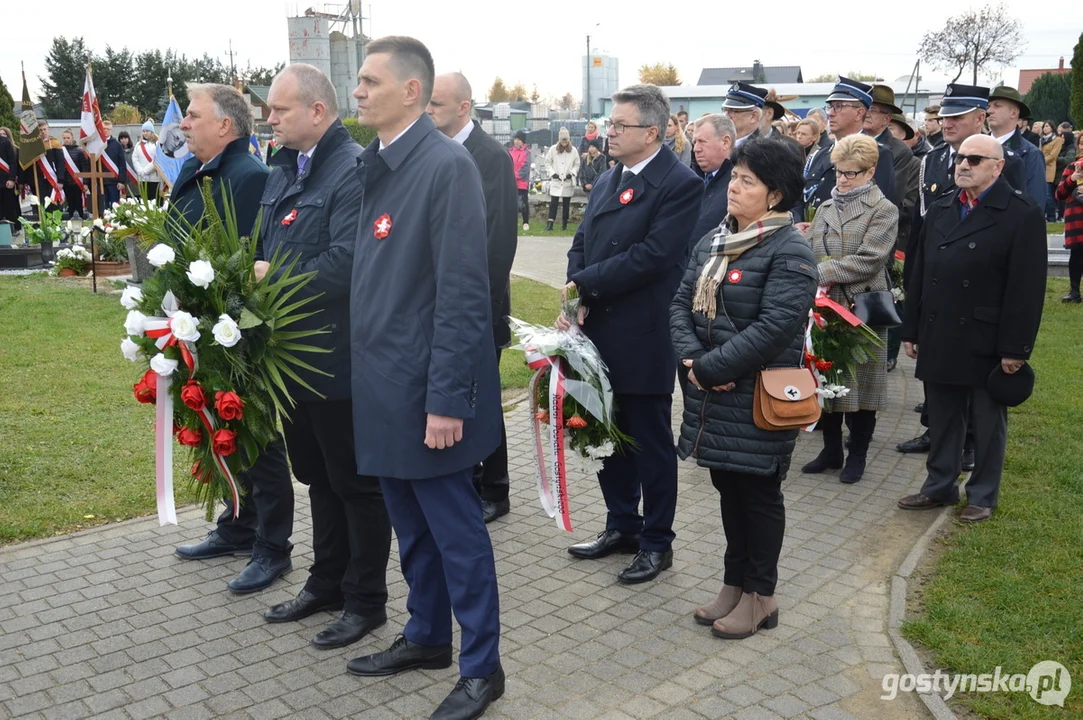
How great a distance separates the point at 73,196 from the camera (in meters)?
24.9

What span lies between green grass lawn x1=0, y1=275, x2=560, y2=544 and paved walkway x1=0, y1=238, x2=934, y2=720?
418 millimetres

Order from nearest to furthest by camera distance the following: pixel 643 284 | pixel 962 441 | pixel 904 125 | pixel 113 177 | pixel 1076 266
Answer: pixel 643 284
pixel 962 441
pixel 904 125
pixel 1076 266
pixel 113 177

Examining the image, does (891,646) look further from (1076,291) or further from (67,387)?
(1076,291)

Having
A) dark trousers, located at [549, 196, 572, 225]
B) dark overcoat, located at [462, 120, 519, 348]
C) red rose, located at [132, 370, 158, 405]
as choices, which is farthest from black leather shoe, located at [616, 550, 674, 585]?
dark trousers, located at [549, 196, 572, 225]

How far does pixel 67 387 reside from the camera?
8.74m

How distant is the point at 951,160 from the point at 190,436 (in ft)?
18.5

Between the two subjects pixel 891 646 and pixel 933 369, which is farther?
pixel 933 369

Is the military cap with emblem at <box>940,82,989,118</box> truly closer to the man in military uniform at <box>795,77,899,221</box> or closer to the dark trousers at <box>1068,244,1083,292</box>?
the man in military uniform at <box>795,77,899,221</box>

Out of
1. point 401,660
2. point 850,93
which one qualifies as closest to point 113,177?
point 850,93

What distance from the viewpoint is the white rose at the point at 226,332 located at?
3.80m

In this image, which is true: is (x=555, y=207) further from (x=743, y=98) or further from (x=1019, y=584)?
(x=1019, y=584)

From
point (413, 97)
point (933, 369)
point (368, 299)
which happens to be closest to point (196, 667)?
point (368, 299)

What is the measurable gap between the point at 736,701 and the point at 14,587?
11.5 ft

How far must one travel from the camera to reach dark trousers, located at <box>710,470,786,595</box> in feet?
13.8
